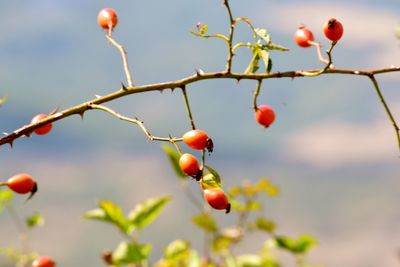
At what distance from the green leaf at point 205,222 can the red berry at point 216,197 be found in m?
2.53

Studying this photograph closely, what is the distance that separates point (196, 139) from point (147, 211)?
180cm

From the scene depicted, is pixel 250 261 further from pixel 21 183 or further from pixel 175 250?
pixel 21 183

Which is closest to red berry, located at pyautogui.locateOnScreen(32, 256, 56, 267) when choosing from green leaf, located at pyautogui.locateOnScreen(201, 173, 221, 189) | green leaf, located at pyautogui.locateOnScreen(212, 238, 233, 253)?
green leaf, located at pyautogui.locateOnScreen(201, 173, 221, 189)

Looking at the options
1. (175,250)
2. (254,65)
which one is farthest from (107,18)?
(175,250)

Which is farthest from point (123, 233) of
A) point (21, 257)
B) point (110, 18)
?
point (110, 18)

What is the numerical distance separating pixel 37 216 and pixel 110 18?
103 inches

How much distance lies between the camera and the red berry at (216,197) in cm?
232

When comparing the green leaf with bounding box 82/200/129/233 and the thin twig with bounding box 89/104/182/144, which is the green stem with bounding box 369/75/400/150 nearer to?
the thin twig with bounding box 89/104/182/144

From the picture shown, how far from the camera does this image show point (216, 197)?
7.61 feet

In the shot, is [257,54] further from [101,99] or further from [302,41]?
[101,99]

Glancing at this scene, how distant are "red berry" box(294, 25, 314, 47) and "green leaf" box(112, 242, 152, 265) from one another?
173 cm

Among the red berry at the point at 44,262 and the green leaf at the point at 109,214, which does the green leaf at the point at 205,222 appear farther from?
the red berry at the point at 44,262

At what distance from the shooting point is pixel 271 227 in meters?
5.21

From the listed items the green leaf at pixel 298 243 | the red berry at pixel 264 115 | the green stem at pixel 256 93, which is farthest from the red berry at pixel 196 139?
the green leaf at pixel 298 243
